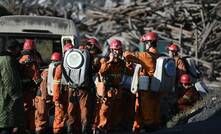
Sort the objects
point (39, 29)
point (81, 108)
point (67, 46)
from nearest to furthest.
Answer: point (81, 108), point (67, 46), point (39, 29)

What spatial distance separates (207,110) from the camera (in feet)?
37.0

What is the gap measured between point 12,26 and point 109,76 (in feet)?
8.10

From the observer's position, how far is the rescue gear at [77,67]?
35.6ft

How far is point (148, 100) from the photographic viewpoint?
11.7m

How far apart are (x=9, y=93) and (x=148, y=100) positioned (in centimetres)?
342

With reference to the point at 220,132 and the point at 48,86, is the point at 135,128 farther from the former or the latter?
the point at 220,132

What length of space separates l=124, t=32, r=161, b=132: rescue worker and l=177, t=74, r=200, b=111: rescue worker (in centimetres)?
160

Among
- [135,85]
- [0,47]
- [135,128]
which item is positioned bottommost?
[135,128]

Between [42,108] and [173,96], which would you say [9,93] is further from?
[173,96]

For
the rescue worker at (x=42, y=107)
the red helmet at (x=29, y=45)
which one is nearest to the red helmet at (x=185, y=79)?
the rescue worker at (x=42, y=107)

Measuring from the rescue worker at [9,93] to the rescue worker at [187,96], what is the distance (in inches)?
197

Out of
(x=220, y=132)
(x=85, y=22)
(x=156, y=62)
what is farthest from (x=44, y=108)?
(x=85, y=22)

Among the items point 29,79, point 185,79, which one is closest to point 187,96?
point 185,79

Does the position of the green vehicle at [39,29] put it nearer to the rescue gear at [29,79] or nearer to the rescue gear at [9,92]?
the rescue gear at [29,79]
